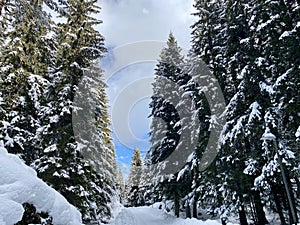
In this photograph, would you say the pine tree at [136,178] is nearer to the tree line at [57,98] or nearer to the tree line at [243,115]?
the tree line at [243,115]

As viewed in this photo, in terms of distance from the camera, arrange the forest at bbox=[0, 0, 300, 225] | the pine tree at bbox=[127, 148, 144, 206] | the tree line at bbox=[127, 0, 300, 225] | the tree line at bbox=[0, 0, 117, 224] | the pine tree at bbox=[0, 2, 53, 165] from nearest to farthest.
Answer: the tree line at bbox=[127, 0, 300, 225] → the forest at bbox=[0, 0, 300, 225] → the tree line at bbox=[0, 0, 117, 224] → the pine tree at bbox=[0, 2, 53, 165] → the pine tree at bbox=[127, 148, 144, 206]

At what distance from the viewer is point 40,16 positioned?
403 inches

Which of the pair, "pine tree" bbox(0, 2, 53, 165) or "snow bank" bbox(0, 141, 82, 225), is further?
"pine tree" bbox(0, 2, 53, 165)

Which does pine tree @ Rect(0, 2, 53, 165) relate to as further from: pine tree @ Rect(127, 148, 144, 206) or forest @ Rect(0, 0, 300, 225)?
pine tree @ Rect(127, 148, 144, 206)

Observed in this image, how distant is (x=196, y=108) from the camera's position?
54.3ft

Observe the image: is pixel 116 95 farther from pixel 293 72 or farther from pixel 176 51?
pixel 293 72

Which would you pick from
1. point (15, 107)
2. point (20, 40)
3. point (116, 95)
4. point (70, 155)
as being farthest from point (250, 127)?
point (116, 95)

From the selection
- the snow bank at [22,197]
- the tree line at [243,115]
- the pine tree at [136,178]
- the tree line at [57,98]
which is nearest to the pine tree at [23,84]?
the tree line at [57,98]

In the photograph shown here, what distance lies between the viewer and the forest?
33.9 feet

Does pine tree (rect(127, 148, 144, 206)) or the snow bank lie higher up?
pine tree (rect(127, 148, 144, 206))

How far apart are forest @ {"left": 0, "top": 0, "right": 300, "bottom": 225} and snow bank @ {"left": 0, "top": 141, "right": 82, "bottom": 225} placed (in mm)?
6064

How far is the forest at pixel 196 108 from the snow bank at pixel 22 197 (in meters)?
6.06

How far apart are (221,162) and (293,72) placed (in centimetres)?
631

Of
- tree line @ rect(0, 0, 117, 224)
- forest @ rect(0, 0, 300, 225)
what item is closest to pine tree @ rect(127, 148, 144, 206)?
forest @ rect(0, 0, 300, 225)
